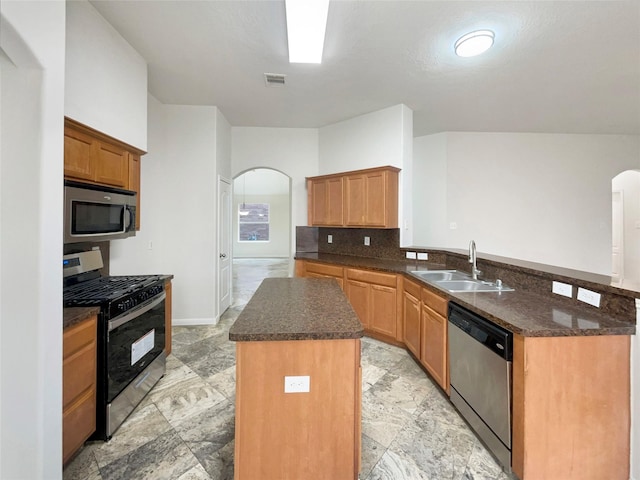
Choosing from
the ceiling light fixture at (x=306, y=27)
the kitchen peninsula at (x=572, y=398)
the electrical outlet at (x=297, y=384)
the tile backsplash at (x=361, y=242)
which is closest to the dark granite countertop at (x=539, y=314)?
the kitchen peninsula at (x=572, y=398)

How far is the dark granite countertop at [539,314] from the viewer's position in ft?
4.77

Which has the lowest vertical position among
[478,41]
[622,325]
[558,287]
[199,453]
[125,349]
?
[199,453]

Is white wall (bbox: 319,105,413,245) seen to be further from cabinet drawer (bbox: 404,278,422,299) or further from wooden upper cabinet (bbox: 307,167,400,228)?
cabinet drawer (bbox: 404,278,422,299)

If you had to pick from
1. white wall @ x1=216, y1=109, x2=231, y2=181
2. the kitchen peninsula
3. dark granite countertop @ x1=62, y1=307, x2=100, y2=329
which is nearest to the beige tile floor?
the kitchen peninsula

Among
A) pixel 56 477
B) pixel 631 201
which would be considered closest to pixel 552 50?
pixel 56 477

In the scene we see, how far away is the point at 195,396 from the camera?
2.30 m

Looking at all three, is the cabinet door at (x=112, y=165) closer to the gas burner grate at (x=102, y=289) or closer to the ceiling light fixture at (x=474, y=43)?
the gas burner grate at (x=102, y=289)

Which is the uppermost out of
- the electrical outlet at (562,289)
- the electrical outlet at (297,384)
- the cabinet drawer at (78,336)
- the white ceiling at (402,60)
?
the white ceiling at (402,60)

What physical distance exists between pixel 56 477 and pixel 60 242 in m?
1.11

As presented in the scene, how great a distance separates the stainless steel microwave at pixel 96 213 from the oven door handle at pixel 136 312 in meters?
0.60

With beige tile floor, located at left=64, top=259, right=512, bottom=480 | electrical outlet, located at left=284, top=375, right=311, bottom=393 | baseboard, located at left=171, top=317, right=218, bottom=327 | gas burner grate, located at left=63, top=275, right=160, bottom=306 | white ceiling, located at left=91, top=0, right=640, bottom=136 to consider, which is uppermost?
white ceiling, located at left=91, top=0, right=640, bottom=136

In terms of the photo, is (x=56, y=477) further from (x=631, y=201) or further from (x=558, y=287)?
(x=631, y=201)

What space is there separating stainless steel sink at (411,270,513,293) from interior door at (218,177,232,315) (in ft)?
8.79

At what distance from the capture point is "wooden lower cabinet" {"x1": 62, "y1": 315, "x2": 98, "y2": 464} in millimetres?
1543
